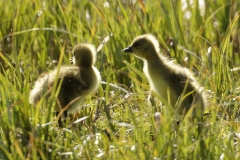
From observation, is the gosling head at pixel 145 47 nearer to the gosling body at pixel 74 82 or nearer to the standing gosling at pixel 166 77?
the standing gosling at pixel 166 77

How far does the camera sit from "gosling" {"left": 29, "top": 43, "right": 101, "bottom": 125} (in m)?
5.57

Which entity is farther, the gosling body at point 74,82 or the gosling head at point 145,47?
the gosling head at point 145,47

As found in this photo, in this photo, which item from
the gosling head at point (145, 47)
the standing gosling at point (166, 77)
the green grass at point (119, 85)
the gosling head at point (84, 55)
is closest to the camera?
the green grass at point (119, 85)

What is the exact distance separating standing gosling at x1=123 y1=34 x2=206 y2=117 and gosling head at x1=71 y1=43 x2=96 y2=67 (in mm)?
324

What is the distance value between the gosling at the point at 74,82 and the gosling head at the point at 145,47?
0.36 meters

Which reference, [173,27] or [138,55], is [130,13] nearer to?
[173,27]

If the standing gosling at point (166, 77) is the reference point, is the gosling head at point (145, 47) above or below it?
above

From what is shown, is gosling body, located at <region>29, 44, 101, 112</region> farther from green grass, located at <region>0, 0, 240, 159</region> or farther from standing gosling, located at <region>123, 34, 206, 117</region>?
standing gosling, located at <region>123, 34, 206, 117</region>

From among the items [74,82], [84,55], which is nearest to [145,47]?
[84,55]

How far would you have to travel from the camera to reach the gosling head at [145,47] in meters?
6.26

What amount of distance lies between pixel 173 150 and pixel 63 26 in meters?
3.34

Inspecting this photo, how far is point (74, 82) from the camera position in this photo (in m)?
5.71

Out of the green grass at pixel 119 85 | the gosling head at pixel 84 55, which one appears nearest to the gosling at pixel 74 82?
the gosling head at pixel 84 55

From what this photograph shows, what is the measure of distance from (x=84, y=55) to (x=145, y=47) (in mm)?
530
